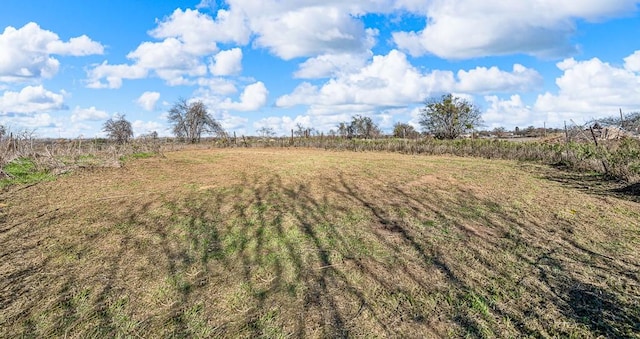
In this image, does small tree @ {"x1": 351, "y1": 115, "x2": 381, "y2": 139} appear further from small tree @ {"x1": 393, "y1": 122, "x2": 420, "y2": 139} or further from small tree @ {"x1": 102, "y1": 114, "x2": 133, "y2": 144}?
small tree @ {"x1": 102, "y1": 114, "x2": 133, "y2": 144}

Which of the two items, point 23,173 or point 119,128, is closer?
point 23,173

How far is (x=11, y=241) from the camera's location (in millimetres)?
4445

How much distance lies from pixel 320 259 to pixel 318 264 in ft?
0.43

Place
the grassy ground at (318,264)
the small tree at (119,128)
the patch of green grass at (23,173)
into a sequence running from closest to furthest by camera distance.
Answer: the grassy ground at (318,264) < the patch of green grass at (23,173) < the small tree at (119,128)

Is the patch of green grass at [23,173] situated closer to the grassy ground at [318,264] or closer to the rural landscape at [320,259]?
the rural landscape at [320,259]

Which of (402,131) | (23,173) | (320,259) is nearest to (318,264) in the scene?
(320,259)

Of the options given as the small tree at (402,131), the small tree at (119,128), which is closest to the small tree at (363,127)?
the small tree at (402,131)

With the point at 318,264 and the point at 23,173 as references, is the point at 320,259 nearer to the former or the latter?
the point at 318,264

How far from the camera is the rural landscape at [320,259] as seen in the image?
9.23ft

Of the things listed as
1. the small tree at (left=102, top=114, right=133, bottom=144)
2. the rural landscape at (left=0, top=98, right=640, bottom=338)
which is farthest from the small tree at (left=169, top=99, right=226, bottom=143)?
the rural landscape at (left=0, top=98, right=640, bottom=338)

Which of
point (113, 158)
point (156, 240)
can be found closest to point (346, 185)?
point (156, 240)

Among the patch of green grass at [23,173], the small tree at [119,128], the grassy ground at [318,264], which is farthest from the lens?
the small tree at [119,128]

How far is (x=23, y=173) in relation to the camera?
9.20m

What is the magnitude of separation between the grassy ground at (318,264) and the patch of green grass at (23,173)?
1290 millimetres
